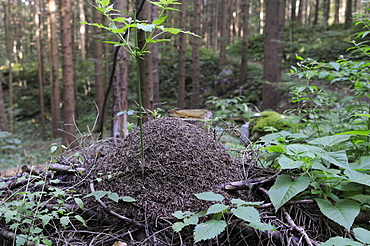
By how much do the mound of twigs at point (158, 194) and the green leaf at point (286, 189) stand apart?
120 mm

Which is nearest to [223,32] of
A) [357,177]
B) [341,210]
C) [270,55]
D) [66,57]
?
[270,55]

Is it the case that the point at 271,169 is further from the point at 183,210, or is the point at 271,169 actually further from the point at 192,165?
the point at 183,210

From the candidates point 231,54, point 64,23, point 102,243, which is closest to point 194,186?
point 102,243

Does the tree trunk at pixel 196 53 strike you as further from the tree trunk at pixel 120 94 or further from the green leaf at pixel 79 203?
the green leaf at pixel 79 203

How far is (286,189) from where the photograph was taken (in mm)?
1676

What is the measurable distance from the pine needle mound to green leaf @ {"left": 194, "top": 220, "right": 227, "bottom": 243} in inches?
10.9

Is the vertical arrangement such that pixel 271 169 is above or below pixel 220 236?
above

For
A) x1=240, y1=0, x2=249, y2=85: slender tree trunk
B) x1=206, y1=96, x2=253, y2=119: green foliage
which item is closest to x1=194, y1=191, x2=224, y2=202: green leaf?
x1=206, y1=96, x2=253, y2=119: green foliage

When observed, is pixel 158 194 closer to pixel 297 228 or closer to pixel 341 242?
pixel 297 228

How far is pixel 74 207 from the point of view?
189 cm

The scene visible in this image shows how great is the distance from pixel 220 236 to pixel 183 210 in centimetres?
30

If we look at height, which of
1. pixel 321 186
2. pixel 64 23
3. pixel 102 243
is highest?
pixel 64 23

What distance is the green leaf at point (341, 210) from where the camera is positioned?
149cm

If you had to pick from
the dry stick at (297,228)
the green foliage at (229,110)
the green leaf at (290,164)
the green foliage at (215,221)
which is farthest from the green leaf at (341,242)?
the green foliage at (229,110)
